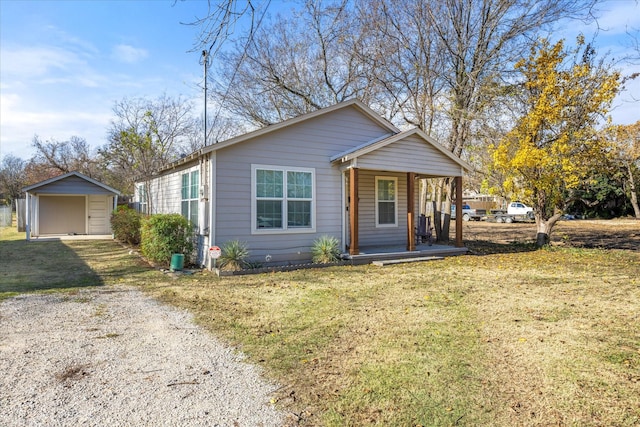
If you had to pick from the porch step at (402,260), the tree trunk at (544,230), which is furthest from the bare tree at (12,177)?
the tree trunk at (544,230)

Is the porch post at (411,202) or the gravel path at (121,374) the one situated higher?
the porch post at (411,202)

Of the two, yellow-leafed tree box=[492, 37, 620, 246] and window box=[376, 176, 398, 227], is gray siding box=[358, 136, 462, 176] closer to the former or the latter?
window box=[376, 176, 398, 227]

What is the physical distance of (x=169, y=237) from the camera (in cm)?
903

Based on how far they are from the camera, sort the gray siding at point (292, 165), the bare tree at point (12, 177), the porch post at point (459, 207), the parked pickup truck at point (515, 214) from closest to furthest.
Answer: the gray siding at point (292, 165), the porch post at point (459, 207), the parked pickup truck at point (515, 214), the bare tree at point (12, 177)

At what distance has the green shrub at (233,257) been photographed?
846 centimetres

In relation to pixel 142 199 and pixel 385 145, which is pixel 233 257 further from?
pixel 142 199

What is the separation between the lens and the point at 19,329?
14.9ft

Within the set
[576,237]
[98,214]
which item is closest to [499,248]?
[576,237]

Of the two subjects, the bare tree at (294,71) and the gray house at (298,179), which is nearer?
the gray house at (298,179)

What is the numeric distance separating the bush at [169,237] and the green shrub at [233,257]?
1.16 meters

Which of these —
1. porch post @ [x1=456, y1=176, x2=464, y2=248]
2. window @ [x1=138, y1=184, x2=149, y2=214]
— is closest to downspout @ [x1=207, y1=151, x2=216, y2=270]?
porch post @ [x1=456, y1=176, x2=464, y2=248]

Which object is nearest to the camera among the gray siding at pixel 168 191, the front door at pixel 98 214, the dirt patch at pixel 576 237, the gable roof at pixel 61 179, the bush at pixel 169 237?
the bush at pixel 169 237

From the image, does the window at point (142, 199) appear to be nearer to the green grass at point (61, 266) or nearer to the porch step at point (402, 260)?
the green grass at point (61, 266)

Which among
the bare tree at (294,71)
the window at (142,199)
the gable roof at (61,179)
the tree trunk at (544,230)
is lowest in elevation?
the tree trunk at (544,230)
